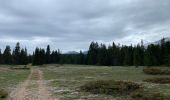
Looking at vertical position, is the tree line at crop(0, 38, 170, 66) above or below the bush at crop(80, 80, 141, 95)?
above

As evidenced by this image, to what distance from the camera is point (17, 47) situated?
15550cm

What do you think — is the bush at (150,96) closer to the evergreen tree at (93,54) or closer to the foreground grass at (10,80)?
the foreground grass at (10,80)

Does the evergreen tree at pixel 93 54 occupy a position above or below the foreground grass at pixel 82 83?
above

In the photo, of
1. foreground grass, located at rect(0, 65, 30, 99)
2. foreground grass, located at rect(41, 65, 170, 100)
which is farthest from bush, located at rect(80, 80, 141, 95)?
foreground grass, located at rect(0, 65, 30, 99)

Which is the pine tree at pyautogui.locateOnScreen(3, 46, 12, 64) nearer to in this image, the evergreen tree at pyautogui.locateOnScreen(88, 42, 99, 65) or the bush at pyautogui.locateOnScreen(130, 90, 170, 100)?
the evergreen tree at pyautogui.locateOnScreen(88, 42, 99, 65)

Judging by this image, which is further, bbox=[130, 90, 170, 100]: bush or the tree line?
the tree line

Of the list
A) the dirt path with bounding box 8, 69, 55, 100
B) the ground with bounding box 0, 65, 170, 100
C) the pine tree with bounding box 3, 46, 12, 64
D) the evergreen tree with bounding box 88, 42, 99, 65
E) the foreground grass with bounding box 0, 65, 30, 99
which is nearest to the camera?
the dirt path with bounding box 8, 69, 55, 100

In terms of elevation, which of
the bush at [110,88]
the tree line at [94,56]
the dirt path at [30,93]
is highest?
the tree line at [94,56]

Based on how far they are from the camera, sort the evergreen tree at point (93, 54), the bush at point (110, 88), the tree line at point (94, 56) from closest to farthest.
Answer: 1. the bush at point (110, 88)
2. the tree line at point (94, 56)
3. the evergreen tree at point (93, 54)

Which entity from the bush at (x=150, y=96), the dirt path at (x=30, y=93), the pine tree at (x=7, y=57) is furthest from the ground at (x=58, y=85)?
the pine tree at (x=7, y=57)

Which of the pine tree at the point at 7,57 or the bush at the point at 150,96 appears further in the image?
the pine tree at the point at 7,57

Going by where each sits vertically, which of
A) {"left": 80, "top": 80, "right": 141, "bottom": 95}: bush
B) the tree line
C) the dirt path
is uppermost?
the tree line

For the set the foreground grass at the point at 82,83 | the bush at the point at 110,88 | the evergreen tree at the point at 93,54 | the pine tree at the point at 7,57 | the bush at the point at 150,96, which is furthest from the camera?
the evergreen tree at the point at 93,54

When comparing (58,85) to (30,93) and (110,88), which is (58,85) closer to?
(30,93)
